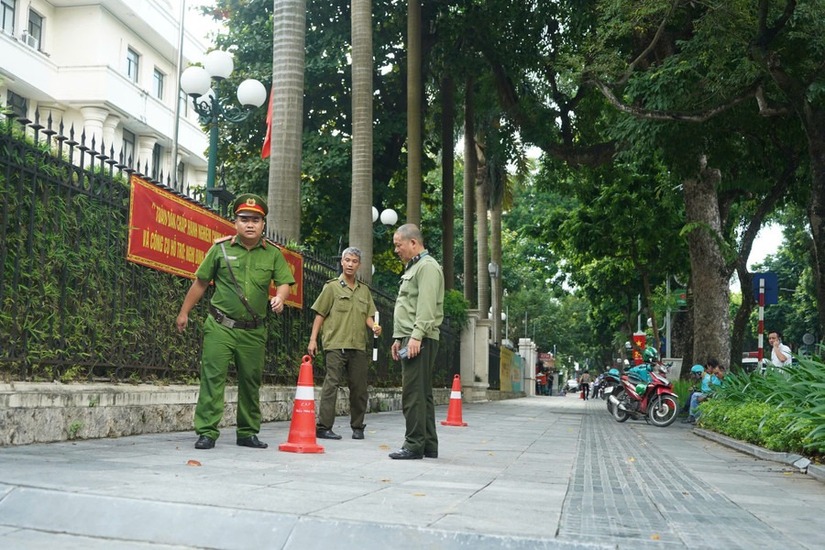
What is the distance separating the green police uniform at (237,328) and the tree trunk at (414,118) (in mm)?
12558

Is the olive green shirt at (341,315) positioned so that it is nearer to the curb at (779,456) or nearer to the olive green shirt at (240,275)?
the olive green shirt at (240,275)

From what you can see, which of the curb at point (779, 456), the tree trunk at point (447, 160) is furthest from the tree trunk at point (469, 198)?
the curb at point (779, 456)

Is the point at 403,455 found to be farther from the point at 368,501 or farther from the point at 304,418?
the point at 368,501

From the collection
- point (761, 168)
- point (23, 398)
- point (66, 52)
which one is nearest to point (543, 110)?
point (761, 168)

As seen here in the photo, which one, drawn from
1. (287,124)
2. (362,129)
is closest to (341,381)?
(287,124)

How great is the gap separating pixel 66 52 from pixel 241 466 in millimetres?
28979

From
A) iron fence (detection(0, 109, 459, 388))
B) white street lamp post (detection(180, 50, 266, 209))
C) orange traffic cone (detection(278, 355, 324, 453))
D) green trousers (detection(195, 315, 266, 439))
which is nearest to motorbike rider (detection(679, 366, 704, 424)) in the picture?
white street lamp post (detection(180, 50, 266, 209))

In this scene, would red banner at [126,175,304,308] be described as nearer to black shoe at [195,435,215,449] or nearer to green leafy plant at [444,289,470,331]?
black shoe at [195,435,215,449]

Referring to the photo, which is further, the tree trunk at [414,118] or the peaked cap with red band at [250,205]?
the tree trunk at [414,118]

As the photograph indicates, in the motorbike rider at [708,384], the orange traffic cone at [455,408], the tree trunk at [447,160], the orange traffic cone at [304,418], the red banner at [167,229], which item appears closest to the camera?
the orange traffic cone at [304,418]

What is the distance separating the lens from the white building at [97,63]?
28562 millimetres

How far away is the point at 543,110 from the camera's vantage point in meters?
21.3

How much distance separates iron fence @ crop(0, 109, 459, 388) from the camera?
268 inches

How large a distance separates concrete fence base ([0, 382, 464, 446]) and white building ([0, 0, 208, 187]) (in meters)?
20.2
